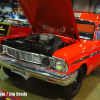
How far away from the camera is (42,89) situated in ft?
9.06

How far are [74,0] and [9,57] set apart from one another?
13261 millimetres

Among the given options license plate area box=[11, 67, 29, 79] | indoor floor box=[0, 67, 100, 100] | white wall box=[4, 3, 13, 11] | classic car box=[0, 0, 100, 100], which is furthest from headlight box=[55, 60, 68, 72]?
white wall box=[4, 3, 13, 11]

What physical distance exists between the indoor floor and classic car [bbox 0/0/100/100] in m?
0.21

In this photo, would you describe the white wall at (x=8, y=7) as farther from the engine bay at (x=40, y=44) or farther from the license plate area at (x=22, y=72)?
the license plate area at (x=22, y=72)

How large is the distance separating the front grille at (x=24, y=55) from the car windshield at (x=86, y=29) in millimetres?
1365

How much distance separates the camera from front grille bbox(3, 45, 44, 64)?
2.25m

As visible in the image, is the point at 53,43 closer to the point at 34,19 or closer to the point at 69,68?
the point at 69,68

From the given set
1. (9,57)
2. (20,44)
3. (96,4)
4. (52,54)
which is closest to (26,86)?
(9,57)

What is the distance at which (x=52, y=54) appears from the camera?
2.11 metres

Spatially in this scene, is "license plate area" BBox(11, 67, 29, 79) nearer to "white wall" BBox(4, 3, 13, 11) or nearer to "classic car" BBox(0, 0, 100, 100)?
"classic car" BBox(0, 0, 100, 100)

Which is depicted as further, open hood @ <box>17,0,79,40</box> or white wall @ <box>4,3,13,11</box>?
white wall @ <box>4,3,13,11</box>

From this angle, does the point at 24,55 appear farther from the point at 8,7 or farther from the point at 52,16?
the point at 8,7

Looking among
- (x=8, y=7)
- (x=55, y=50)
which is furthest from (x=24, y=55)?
(x=8, y=7)

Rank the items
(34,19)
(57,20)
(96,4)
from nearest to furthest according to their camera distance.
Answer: (57,20) < (34,19) < (96,4)
